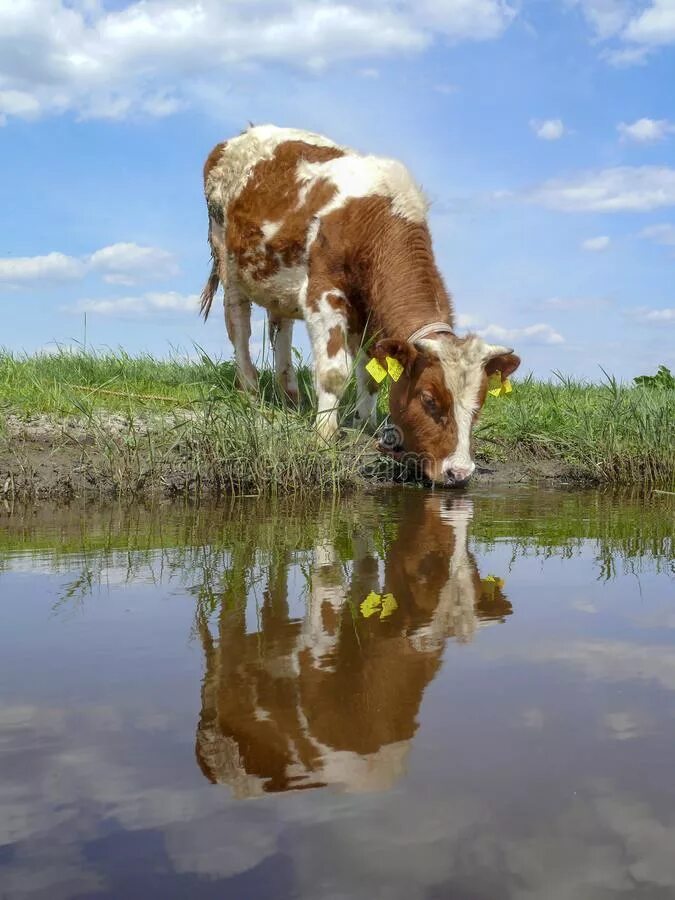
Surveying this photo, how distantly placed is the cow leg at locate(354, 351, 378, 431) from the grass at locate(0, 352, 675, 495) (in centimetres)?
45

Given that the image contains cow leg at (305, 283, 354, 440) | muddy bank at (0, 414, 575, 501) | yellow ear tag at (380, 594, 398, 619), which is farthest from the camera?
cow leg at (305, 283, 354, 440)

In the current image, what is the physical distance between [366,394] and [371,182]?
161cm

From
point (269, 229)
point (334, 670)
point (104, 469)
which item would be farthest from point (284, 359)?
point (334, 670)

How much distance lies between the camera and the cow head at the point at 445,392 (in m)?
5.96

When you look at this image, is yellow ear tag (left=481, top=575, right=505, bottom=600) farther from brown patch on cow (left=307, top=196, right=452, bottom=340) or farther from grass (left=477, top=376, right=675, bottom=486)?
grass (left=477, top=376, right=675, bottom=486)

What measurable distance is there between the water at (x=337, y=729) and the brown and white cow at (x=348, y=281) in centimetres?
251

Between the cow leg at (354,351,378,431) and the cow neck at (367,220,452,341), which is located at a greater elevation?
the cow neck at (367,220,452,341)

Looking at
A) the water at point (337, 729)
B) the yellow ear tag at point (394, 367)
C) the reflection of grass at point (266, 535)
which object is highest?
the yellow ear tag at point (394, 367)

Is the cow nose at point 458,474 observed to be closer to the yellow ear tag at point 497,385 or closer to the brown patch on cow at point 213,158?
the yellow ear tag at point 497,385

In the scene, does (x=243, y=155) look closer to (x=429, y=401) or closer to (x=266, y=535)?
(x=429, y=401)

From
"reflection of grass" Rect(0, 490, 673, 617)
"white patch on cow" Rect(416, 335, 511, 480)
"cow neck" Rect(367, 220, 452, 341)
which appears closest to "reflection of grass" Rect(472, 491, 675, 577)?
"reflection of grass" Rect(0, 490, 673, 617)

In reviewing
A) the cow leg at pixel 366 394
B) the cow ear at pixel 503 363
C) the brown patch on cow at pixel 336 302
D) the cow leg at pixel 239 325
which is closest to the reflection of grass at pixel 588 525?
the cow ear at pixel 503 363

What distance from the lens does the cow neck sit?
256 inches

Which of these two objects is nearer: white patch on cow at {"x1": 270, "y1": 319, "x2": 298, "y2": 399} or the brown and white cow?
the brown and white cow
